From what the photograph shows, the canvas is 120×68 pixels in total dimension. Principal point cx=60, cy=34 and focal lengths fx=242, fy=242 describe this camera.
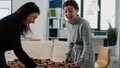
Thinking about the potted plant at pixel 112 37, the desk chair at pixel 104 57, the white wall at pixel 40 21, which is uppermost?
the white wall at pixel 40 21

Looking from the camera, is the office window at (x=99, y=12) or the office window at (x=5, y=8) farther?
the office window at (x=99, y=12)

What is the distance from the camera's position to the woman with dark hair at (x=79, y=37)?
225 cm

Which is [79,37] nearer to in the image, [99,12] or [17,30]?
[17,30]

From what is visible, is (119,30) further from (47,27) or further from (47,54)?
(47,27)

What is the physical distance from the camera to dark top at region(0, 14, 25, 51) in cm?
183

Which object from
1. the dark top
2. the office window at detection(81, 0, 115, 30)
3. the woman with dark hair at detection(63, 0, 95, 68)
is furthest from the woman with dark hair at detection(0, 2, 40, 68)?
the office window at detection(81, 0, 115, 30)

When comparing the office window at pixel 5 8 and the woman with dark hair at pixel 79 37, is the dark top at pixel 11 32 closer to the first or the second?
the woman with dark hair at pixel 79 37

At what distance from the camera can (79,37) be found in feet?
7.66

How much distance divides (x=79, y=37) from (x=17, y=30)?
2.33 feet

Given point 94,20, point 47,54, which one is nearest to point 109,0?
point 94,20

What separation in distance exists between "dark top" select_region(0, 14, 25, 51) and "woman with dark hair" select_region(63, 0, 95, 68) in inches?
22.7

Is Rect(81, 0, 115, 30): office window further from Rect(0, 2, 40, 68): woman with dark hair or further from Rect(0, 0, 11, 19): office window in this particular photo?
Rect(0, 2, 40, 68): woman with dark hair

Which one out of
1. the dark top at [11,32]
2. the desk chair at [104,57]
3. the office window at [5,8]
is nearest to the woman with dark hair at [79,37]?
the dark top at [11,32]

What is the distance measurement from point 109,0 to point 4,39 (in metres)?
6.44
